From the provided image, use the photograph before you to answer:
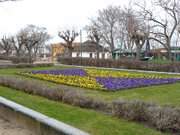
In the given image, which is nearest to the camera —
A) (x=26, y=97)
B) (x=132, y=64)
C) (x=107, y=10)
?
(x=26, y=97)

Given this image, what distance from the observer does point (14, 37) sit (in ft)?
278

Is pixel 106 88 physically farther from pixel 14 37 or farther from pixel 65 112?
pixel 14 37

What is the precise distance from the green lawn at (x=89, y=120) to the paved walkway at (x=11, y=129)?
912 mm

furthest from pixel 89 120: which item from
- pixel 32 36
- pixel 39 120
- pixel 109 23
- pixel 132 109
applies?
pixel 32 36

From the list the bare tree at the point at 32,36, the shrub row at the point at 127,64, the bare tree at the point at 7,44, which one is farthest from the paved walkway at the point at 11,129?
the bare tree at the point at 7,44

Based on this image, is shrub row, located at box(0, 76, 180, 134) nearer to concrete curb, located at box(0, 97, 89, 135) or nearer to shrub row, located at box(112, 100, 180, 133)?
shrub row, located at box(112, 100, 180, 133)

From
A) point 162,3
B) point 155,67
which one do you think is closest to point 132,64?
point 155,67

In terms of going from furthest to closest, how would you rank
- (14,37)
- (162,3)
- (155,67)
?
(14,37), (162,3), (155,67)

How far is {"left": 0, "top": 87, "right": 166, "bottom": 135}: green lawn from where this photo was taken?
6.28 meters

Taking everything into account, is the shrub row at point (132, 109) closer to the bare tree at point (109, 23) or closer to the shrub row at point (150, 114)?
the shrub row at point (150, 114)

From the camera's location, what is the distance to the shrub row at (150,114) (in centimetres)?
603

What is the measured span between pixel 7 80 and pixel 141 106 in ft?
29.3

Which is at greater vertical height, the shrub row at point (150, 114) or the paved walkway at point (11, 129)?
the shrub row at point (150, 114)

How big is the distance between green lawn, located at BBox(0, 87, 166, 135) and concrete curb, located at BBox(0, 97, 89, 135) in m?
0.86
